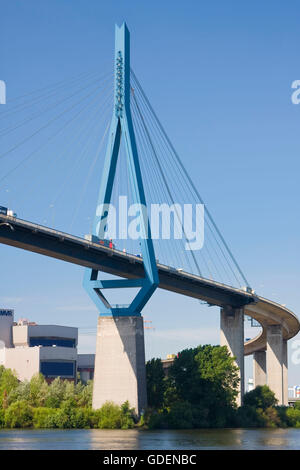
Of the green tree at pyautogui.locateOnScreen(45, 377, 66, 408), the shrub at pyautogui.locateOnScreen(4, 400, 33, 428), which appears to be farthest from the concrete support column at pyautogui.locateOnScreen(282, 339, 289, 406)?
the shrub at pyautogui.locateOnScreen(4, 400, 33, 428)

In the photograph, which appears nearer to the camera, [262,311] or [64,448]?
[64,448]

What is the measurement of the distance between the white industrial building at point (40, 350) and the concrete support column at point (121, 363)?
191 ft

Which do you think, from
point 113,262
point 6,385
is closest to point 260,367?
point 6,385

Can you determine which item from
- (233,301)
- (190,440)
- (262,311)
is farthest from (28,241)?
(262,311)

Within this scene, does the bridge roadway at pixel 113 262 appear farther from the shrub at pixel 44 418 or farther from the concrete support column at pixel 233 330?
the shrub at pixel 44 418

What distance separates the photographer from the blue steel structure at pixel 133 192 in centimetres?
8981

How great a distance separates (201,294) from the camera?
364 ft

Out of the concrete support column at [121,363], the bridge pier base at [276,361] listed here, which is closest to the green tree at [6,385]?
the concrete support column at [121,363]

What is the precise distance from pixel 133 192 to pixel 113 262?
8395 mm

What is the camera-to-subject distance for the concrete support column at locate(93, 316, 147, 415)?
92.6 meters

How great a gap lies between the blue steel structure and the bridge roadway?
7.40ft
